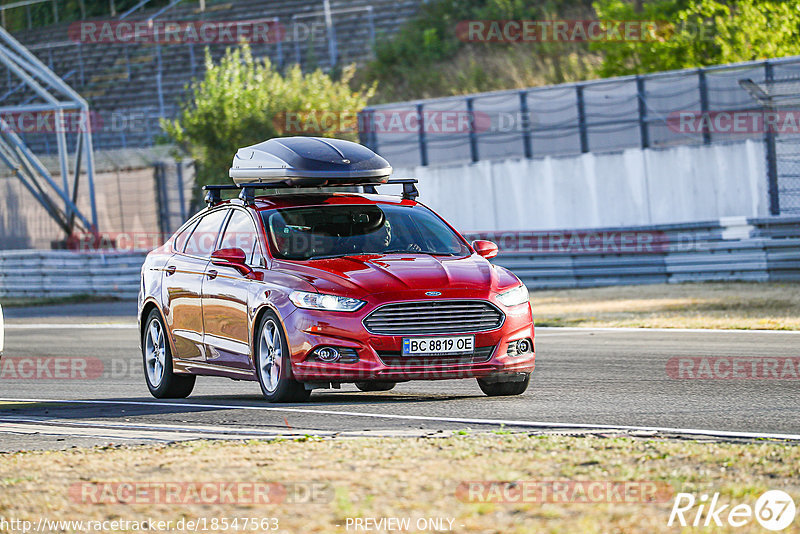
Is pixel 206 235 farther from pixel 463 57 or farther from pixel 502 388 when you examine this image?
pixel 463 57

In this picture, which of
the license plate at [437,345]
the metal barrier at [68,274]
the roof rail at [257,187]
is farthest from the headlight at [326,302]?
the metal barrier at [68,274]

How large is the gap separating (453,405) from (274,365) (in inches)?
54.9

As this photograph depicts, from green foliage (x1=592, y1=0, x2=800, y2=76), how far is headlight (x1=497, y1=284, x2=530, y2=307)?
80.1 feet

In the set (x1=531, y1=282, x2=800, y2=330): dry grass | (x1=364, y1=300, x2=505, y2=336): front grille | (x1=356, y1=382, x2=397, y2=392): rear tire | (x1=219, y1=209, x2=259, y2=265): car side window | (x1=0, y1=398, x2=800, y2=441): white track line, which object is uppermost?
(x1=219, y1=209, x2=259, y2=265): car side window

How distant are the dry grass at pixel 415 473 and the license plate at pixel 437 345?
1.84 metres

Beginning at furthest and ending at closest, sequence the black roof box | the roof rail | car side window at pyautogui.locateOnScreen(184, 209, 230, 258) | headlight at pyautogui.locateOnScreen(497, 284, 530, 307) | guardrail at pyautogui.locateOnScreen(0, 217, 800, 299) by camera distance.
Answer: guardrail at pyautogui.locateOnScreen(0, 217, 800, 299)
car side window at pyautogui.locateOnScreen(184, 209, 230, 258)
the roof rail
the black roof box
headlight at pyautogui.locateOnScreen(497, 284, 530, 307)

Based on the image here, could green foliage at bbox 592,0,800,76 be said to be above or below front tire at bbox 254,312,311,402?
above

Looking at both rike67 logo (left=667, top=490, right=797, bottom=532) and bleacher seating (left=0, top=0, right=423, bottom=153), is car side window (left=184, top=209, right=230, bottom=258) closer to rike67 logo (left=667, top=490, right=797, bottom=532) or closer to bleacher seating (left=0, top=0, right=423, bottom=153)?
rike67 logo (left=667, top=490, right=797, bottom=532)

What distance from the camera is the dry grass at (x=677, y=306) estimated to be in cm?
1812

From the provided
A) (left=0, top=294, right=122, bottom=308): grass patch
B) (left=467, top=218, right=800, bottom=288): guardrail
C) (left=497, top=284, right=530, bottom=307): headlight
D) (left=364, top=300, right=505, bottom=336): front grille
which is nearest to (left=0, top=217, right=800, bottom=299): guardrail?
(left=467, top=218, right=800, bottom=288): guardrail

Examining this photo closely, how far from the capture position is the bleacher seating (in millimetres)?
47469

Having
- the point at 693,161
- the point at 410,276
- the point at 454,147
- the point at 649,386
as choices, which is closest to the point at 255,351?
the point at 410,276

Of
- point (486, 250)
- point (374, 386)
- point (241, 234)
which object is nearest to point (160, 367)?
point (241, 234)

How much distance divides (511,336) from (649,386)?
5.23 ft
